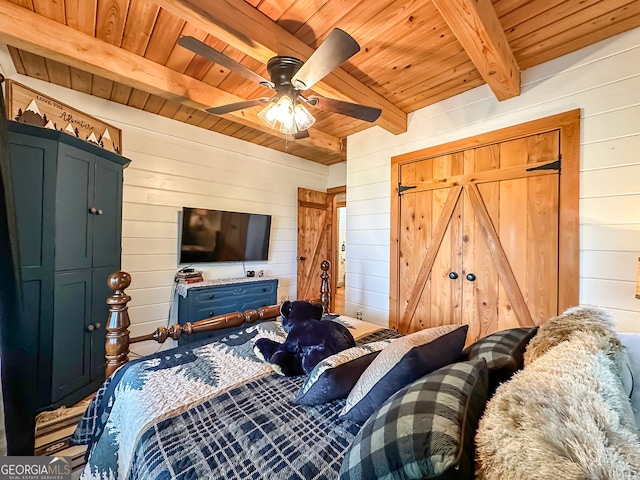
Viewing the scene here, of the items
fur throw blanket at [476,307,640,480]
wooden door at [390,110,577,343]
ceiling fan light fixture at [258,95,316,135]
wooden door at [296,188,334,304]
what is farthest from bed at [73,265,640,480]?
wooden door at [296,188,334,304]

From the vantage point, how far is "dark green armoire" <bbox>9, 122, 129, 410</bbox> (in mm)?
1836

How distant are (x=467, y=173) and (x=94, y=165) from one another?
330 cm

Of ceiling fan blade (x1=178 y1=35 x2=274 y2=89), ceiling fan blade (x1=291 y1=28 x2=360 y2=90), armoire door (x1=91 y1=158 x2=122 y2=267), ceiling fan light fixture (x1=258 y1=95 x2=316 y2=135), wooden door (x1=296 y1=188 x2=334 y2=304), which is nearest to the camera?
ceiling fan blade (x1=291 y1=28 x2=360 y2=90)

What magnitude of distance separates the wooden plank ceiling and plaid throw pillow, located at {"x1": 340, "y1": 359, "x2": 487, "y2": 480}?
1736mm

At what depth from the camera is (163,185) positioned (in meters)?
3.15

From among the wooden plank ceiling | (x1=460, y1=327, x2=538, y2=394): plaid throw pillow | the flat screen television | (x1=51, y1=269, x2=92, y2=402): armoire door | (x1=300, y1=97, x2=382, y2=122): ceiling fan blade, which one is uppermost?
the wooden plank ceiling

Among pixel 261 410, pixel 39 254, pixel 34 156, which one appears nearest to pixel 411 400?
pixel 261 410

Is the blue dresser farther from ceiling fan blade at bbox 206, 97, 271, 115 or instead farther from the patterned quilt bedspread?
ceiling fan blade at bbox 206, 97, 271, 115

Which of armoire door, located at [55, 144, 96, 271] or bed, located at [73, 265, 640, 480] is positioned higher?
armoire door, located at [55, 144, 96, 271]

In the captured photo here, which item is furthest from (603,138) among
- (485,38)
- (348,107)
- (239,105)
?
(239,105)

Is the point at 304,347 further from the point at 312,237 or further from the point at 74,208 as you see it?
the point at 312,237

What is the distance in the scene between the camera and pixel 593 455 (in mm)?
436

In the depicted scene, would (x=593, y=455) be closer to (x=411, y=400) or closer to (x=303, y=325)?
(x=411, y=400)

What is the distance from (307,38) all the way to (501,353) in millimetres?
2158
